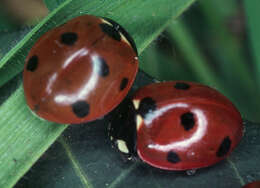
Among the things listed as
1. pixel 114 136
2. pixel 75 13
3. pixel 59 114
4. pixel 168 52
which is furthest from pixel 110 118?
pixel 168 52

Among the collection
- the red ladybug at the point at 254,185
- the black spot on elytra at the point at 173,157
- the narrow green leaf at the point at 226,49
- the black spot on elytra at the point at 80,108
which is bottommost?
the narrow green leaf at the point at 226,49

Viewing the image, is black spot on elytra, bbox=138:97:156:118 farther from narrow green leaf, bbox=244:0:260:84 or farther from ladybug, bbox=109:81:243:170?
narrow green leaf, bbox=244:0:260:84

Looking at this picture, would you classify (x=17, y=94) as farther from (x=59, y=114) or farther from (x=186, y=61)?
(x=186, y=61)

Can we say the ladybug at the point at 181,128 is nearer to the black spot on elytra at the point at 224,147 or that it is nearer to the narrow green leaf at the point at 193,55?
the black spot on elytra at the point at 224,147

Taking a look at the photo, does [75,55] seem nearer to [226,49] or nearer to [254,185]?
[254,185]

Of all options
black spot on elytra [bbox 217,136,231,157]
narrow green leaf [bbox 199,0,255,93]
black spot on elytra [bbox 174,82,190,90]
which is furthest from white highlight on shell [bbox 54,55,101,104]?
narrow green leaf [bbox 199,0,255,93]

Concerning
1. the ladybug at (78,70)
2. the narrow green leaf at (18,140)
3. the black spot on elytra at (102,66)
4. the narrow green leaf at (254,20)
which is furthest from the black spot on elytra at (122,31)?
the narrow green leaf at (254,20)

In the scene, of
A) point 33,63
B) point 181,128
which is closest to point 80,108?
point 33,63
